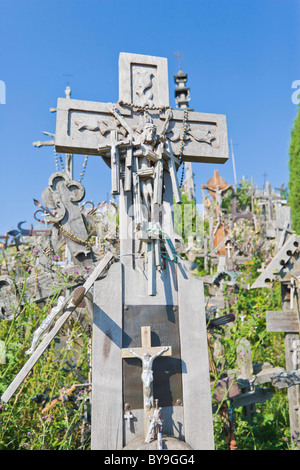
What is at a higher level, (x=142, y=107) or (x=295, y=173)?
(x=295, y=173)

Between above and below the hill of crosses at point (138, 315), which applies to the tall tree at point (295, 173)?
above

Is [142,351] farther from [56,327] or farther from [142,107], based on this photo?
[142,107]

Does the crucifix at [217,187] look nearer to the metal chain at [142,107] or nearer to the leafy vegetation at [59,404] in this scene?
the leafy vegetation at [59,404]

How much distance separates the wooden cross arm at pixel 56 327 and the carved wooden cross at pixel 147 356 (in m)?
0.68

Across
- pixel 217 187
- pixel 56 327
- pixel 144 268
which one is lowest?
pixel 56 327

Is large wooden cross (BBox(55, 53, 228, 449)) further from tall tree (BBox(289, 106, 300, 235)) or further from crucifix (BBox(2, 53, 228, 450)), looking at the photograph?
tall tree (BBox(289, 106, 300, 235))

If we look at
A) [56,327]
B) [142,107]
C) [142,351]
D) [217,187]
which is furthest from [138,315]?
[217,187]

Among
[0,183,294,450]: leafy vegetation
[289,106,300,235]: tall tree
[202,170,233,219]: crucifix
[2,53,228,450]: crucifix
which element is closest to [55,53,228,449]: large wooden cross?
[2,53,228,450]: crucifix

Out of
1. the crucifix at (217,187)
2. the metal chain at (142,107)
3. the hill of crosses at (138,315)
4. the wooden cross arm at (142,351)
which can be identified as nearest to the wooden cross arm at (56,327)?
the hill of crosses at (138,315)

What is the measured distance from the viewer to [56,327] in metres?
3.47

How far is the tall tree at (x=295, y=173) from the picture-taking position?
1627 centimetres

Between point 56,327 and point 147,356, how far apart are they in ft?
3.02

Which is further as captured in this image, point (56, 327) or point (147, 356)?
point (147, 356)

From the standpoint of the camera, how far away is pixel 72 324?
211 inches
